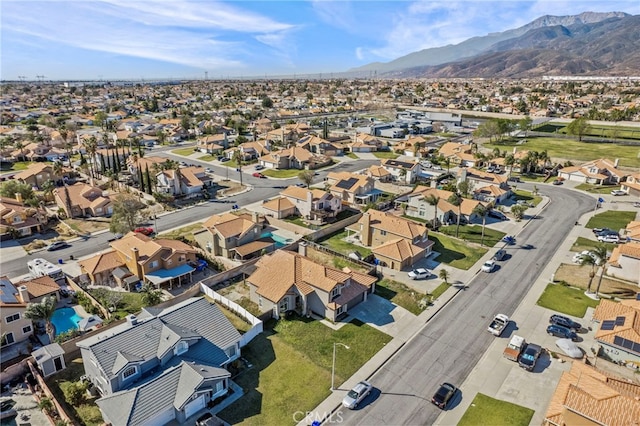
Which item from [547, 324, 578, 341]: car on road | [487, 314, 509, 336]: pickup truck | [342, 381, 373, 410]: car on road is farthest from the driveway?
[547, 324, 578, 341]: car on road

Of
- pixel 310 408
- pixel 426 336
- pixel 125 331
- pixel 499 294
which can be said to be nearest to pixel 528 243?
pixel 499 294

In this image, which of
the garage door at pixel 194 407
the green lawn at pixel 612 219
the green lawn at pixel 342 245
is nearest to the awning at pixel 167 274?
the green lawn at pixel 342 245

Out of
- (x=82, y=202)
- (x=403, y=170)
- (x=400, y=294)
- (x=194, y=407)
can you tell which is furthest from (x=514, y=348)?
(x=82, y=202)

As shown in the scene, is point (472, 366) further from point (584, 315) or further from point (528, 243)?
point (528, 243)

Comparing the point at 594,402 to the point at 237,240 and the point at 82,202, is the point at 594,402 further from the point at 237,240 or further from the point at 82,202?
the point at 82,202

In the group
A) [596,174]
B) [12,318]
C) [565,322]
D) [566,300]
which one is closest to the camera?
[12,318]

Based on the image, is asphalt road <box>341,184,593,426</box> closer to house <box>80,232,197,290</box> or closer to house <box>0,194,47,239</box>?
house <box>80,232,197,290</box>
